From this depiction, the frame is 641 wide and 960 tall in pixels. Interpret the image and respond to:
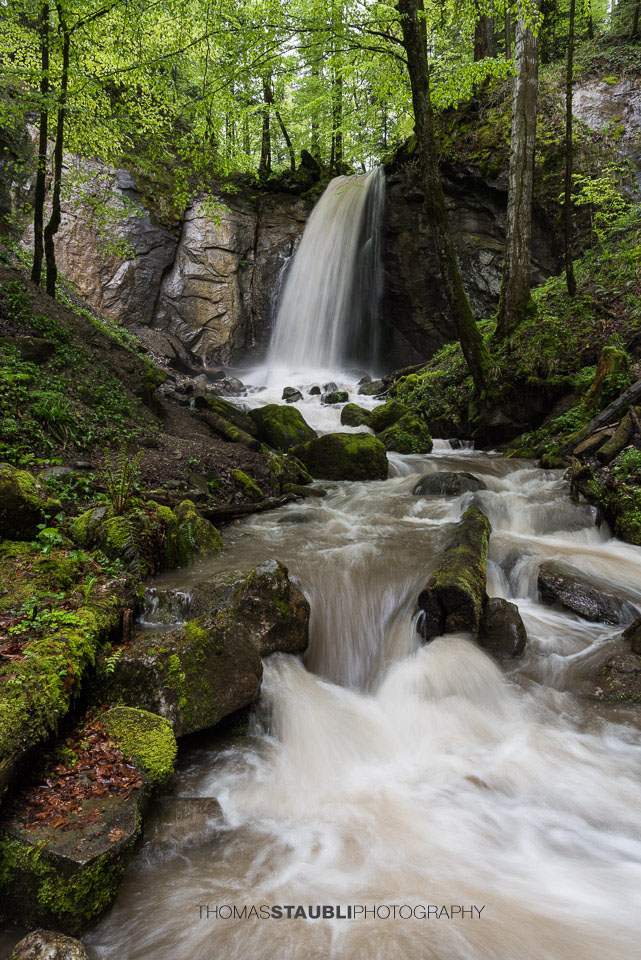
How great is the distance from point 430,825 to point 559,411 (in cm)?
845

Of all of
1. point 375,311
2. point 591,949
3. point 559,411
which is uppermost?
point 375,311

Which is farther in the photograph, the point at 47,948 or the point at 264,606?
the point at 264,606

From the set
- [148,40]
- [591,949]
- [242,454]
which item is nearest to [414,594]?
[591,949]

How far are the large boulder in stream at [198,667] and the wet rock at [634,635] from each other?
3057 mm

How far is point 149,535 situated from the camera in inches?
186

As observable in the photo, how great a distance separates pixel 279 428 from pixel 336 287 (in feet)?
33.7

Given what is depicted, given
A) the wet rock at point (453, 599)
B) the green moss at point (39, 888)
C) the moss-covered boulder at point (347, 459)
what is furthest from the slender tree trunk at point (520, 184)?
the green moss at point (39, 888)

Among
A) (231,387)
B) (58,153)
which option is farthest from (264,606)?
(231,387)

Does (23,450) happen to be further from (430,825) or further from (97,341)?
(430,825)

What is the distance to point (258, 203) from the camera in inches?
770

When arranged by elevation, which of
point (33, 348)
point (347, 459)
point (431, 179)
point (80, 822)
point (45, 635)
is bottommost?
point (80, 822)

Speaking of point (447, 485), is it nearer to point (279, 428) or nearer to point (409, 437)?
point (409, 437)

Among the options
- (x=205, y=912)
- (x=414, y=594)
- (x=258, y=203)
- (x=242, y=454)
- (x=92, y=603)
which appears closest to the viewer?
(x=205, y=912)

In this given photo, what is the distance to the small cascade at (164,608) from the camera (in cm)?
390
